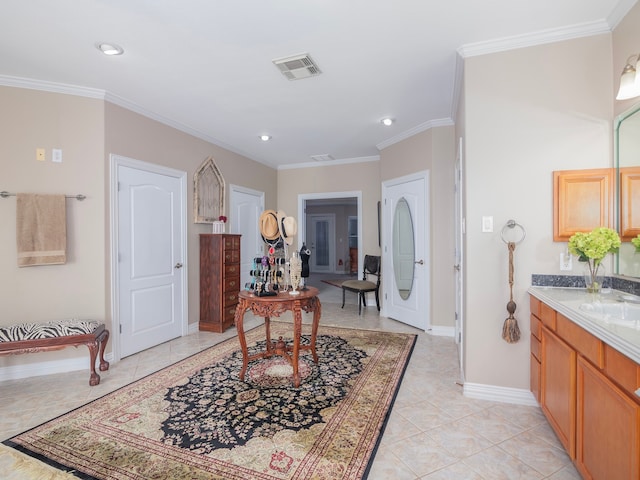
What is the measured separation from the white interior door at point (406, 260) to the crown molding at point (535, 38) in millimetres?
1854

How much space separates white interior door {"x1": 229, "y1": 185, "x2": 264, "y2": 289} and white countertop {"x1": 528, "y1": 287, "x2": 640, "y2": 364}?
13.3 feet

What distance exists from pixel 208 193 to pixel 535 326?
3.98 meters

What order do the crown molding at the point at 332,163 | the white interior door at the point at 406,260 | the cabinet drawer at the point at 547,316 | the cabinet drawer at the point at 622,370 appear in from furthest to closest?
the crown molding at the point at 332,163 < the white interior door at the point at 406,260 < the cabinet drawer at the point at 547,316 < the cabinet drawer at the point at 622,370

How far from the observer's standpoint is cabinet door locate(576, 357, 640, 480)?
44.1 inches

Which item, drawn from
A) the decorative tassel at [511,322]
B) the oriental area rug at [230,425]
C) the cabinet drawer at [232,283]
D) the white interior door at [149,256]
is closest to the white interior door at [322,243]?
the cabinet drawer at [232,283]

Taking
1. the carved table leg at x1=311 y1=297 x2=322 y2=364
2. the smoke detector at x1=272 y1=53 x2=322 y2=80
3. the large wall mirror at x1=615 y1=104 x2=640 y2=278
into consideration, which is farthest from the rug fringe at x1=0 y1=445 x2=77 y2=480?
the large wall mirror at x1=615 y1=104 x2=640 y2=278

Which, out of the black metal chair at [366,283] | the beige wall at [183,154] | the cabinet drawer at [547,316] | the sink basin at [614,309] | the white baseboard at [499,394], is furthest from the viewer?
the black metal chair at [366,283]

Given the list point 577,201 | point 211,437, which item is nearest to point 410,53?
point 577,201

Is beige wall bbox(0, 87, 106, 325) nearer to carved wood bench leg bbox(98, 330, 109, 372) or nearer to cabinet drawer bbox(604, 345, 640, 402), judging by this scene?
carved wood bench leg bbox(98, 330, 109, 372)

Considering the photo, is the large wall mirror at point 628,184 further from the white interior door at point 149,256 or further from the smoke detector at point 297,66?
the white interior door at point 149,256

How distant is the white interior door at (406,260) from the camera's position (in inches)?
168

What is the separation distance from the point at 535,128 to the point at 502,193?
1.62 ft

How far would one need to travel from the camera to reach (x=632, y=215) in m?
2.00

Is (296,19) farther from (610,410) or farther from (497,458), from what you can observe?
(497,458)
